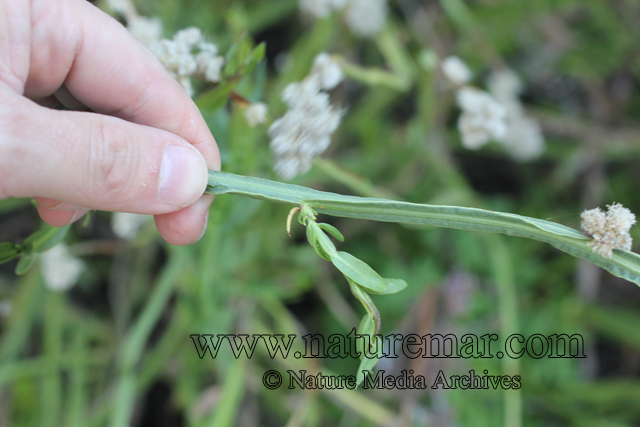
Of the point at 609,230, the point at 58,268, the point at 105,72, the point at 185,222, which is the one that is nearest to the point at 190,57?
the point at 105,72

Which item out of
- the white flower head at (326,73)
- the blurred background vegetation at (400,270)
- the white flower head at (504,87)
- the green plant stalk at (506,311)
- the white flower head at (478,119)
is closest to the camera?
the white flower head at (326,73)

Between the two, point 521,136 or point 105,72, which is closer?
point 105,72

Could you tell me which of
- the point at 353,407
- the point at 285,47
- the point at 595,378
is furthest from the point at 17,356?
the point at 595,378

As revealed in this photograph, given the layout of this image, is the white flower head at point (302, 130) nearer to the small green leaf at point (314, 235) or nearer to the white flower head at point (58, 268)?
the small green leaf at point (314, 235)

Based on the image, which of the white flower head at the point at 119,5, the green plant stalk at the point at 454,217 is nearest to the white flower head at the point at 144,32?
the white flower head at the point at 119,5

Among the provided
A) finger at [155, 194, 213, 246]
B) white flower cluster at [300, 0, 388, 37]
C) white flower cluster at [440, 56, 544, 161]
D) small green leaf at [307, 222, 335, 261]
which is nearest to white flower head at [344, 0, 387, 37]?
white flower cluster at [300, 0, 388, 37]

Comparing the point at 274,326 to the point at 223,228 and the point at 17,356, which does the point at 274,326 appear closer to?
the point at 223,228

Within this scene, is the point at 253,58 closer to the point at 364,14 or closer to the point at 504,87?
Result: the point at 364,14
